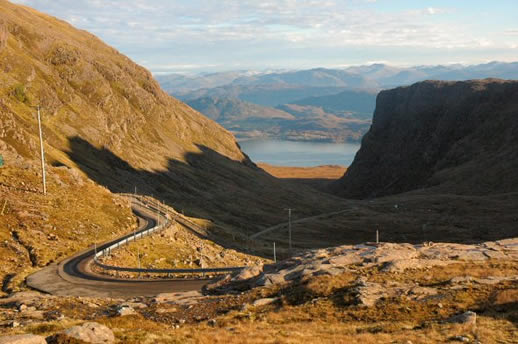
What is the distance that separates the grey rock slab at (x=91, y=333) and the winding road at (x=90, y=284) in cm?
1551

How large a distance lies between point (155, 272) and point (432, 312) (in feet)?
84.8

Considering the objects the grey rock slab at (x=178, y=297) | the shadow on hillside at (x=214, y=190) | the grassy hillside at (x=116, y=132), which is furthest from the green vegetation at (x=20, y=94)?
the grey rock slab at (x=178, y=297)

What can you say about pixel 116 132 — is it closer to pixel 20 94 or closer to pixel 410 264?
pixel 20 94

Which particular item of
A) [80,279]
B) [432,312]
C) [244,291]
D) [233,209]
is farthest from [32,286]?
[233,209]

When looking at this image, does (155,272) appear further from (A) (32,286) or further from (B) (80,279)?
(A) (32,286)

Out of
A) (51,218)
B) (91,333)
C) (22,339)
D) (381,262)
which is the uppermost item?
(22,339)

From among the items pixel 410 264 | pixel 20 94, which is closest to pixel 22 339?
pixel 410 264

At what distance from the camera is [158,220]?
233ft

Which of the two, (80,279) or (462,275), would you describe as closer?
(462,275)

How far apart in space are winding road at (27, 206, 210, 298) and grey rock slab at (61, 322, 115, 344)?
1551 centimetres

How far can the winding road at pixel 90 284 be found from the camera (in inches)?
1468

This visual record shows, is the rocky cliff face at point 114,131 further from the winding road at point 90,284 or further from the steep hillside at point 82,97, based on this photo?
the winding road at point 90,284

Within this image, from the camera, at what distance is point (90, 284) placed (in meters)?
39.8

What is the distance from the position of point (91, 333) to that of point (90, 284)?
68.4ft
